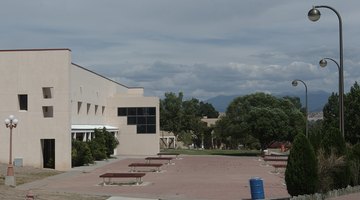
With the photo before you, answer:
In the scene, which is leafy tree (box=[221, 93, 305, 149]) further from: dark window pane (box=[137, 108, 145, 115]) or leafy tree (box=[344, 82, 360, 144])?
dark window pane (box=[137, 108, 145, 115])

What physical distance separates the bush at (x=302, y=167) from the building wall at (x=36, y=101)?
82.0 feet

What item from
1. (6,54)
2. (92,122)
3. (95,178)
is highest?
(6,54)

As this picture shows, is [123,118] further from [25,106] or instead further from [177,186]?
[177,186]

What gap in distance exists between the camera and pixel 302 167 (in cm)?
1847

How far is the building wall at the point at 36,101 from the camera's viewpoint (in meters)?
41.2

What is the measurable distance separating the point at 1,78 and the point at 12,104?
1.97 metres

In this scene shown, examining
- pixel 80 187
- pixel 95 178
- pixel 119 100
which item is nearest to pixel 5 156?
pixel 95 178

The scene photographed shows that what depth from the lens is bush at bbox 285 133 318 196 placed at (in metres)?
18.5

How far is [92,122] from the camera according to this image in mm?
58094

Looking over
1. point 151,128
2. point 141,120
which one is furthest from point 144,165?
point 141,120

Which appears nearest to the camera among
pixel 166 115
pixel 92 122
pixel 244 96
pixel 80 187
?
pixel 80 187

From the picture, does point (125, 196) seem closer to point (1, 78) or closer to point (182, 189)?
point (182, 189)

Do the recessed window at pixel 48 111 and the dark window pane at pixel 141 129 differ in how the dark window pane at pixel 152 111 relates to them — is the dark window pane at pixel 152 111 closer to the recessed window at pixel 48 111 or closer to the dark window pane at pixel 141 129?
the dark window pane at pixel 141 129

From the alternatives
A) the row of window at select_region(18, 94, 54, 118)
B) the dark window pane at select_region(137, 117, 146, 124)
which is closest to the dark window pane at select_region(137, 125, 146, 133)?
the dark window pane at select_region(137, 117, 146, 124)
